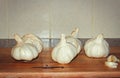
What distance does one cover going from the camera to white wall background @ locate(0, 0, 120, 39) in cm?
134

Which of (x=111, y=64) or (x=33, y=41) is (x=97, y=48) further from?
(x=33, y=41)

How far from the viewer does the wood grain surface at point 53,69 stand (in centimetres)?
86

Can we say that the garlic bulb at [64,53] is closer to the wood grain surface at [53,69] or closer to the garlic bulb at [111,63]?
the wood grain surface at [53,69]

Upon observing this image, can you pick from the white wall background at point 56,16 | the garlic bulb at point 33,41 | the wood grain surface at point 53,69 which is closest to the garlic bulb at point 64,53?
the wood grain surface at point 53,69

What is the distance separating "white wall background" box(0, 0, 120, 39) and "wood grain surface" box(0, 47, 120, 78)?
1.09 ft

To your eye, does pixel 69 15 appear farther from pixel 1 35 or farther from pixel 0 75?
pixel 0 75

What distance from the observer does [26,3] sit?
1332 millimetres

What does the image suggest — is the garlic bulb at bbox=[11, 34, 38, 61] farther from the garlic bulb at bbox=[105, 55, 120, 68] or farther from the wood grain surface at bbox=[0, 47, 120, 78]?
the garlic bulb at bbox=[105, 55, 120, 68]

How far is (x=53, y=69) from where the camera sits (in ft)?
2.96

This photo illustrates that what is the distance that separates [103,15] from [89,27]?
96 millimetres

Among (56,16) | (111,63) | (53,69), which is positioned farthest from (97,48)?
(56,16)

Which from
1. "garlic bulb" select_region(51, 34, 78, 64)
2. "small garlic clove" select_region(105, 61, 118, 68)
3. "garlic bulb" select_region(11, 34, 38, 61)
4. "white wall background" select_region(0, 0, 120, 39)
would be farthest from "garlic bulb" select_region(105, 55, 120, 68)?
"white wall background" select_region(0, 0, 120, 39)

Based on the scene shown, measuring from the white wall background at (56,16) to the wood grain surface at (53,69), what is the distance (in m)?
0.33

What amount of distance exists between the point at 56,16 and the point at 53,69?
0.50m
